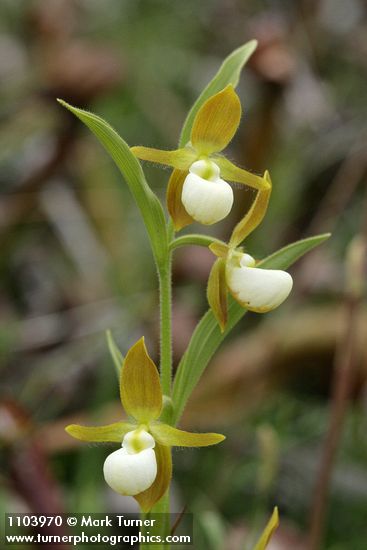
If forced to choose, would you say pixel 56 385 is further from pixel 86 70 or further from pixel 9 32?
pixel 9 32

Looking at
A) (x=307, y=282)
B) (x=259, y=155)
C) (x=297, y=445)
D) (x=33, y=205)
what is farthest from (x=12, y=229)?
(x=297, y=445)

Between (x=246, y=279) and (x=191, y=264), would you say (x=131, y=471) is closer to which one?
(x=246, y=279)

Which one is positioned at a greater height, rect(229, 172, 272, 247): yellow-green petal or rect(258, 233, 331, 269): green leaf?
rect(229, 172, 272, 247): yellow-green petal

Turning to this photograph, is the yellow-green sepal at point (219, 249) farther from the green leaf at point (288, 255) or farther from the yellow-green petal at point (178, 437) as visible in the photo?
the yellow-green petal at point (178, 437)

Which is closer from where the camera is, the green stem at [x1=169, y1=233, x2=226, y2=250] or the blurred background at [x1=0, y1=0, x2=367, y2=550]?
the green stem at [x1=169, y1=233, x2=226, y2=250]

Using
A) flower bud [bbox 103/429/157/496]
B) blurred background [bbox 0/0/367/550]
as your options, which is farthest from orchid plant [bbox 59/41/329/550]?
blurred background [bbox 0/0/367/550]

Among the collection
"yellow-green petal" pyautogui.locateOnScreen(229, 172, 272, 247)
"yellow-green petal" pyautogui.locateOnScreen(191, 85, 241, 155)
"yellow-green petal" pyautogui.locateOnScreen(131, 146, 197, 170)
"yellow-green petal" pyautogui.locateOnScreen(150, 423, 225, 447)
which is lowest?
"yellow-green petal" pyautogui.locateOnScreen(150, 423, 225, 447)

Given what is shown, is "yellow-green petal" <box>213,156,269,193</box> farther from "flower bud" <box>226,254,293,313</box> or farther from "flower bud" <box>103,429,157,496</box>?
"flower bud" <box>103,429,157,496</box>
